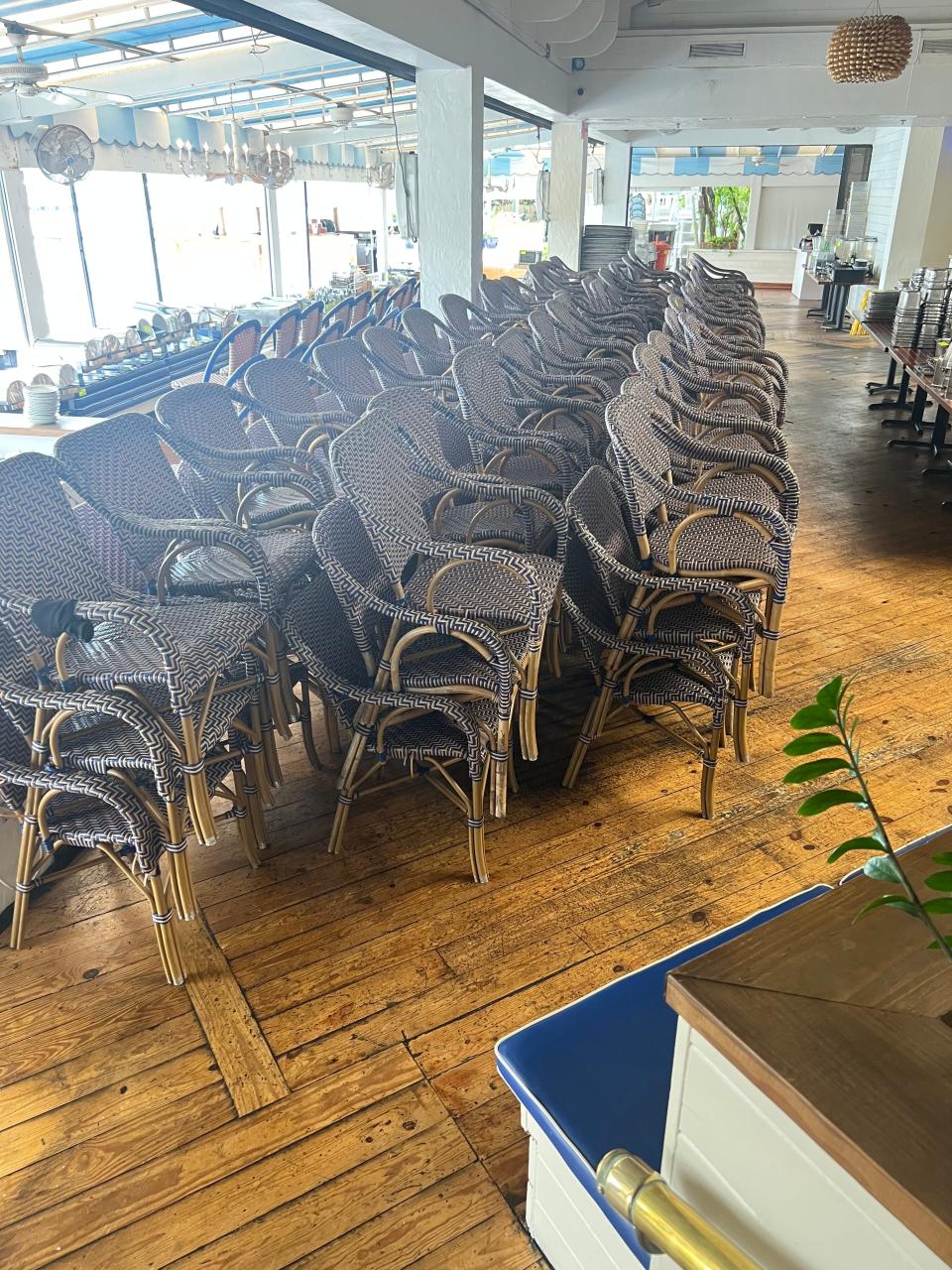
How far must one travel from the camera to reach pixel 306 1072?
5.86 feet

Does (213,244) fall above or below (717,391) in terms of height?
above

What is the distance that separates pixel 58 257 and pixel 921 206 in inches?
402

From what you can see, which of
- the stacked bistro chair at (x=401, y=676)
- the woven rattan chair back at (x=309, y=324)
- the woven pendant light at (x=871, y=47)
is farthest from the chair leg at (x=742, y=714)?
the woven rattan chair back at (x=309, y=324)

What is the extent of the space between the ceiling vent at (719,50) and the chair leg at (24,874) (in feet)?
31.6

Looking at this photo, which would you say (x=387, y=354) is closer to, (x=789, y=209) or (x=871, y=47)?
(x=871, y=47)

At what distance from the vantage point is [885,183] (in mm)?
12234

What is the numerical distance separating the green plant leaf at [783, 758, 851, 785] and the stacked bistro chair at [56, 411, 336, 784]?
1.60m

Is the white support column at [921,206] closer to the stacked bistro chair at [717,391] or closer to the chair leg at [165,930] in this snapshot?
the stacked bistro chair at [717,391]

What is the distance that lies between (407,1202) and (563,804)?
1.21 m

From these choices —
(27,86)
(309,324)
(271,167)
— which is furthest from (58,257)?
(309,324)

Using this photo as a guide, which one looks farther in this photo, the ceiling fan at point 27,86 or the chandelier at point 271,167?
the chandelier at point 271,167

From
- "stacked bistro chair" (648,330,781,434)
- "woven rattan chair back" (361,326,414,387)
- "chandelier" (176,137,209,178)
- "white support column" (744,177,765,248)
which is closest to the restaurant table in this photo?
"stacked bistro chair" (648,330,781,434)

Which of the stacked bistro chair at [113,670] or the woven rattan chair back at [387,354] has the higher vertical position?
the woven rattan chair back at [387,354]

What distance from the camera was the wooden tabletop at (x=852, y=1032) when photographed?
62cm
